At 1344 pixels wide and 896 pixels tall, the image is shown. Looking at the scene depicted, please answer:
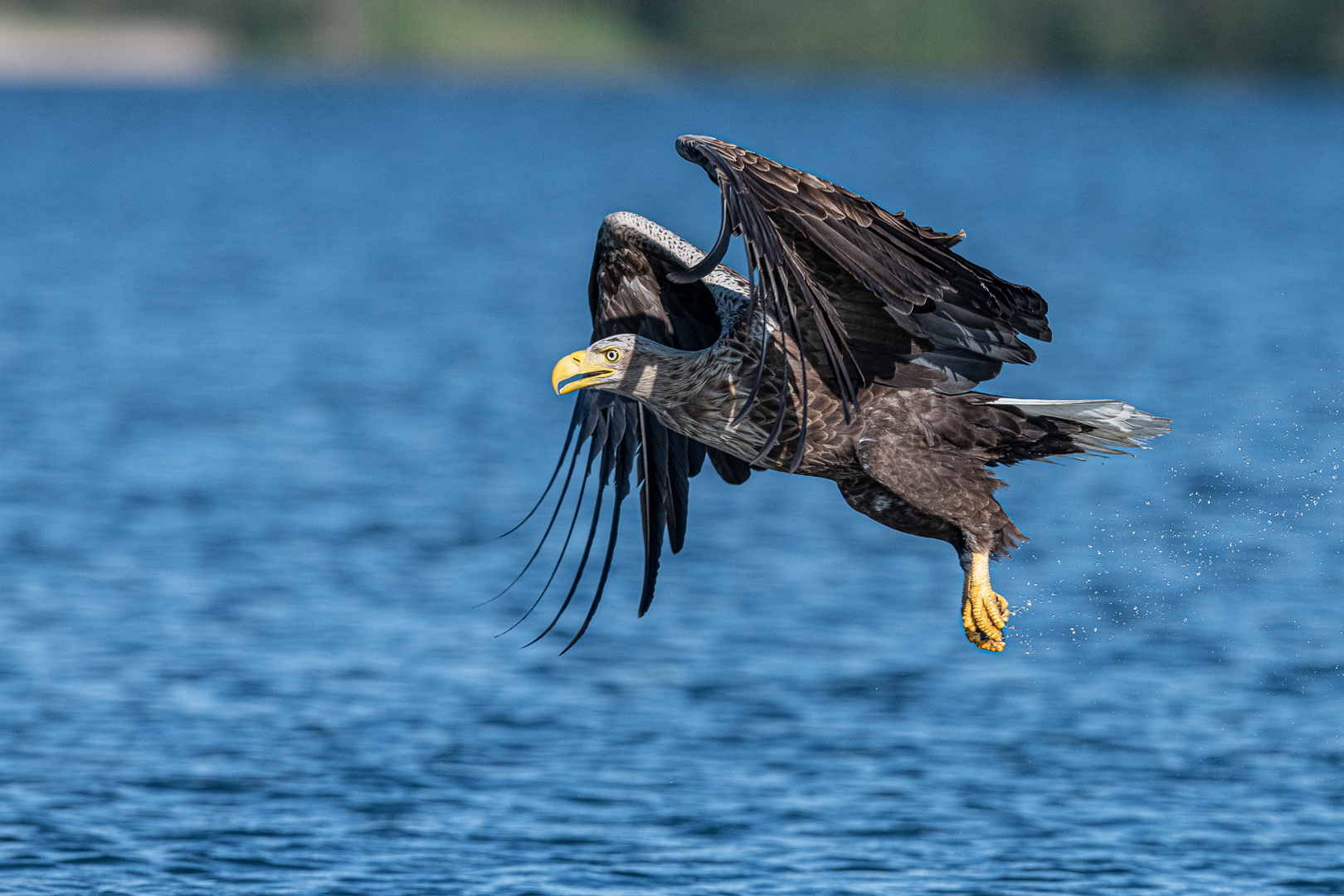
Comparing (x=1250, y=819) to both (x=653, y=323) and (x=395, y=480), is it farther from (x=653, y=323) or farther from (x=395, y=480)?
(x=395, y=480)

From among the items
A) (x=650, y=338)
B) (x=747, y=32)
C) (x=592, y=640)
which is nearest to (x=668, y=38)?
(x=747, y=32)

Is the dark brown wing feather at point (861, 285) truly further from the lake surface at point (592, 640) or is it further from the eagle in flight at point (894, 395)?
the lake surface at point (592, 640)

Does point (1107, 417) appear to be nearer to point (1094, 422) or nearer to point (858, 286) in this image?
point (1094, 422)

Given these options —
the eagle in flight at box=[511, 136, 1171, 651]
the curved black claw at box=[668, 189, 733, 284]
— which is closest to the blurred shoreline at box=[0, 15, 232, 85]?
the eagle in flight at box=[511, 136, 1171, 651]

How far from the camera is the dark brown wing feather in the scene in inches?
283

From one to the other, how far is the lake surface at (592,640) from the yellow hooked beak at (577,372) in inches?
149

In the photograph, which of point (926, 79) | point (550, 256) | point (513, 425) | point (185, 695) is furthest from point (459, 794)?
point (926, 79)

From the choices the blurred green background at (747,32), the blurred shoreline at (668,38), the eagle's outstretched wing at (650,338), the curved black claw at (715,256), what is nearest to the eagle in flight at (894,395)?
the curved black claw at (715,256)

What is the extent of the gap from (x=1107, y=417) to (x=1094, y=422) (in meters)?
Result: 0.05

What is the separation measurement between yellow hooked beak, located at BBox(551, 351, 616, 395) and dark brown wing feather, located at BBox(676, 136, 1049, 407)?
72 cm

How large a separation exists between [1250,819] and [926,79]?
110 m

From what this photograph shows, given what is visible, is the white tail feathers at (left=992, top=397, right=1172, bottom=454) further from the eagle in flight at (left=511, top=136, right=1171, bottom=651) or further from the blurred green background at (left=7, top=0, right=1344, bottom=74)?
the blurred green background at (left=7, top=0, right=1344, bottom=74)

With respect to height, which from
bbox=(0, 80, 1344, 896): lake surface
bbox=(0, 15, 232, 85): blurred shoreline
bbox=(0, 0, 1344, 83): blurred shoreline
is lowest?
bbox=(0, 80, 1344, 896): lake surface

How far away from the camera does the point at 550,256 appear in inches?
1638
